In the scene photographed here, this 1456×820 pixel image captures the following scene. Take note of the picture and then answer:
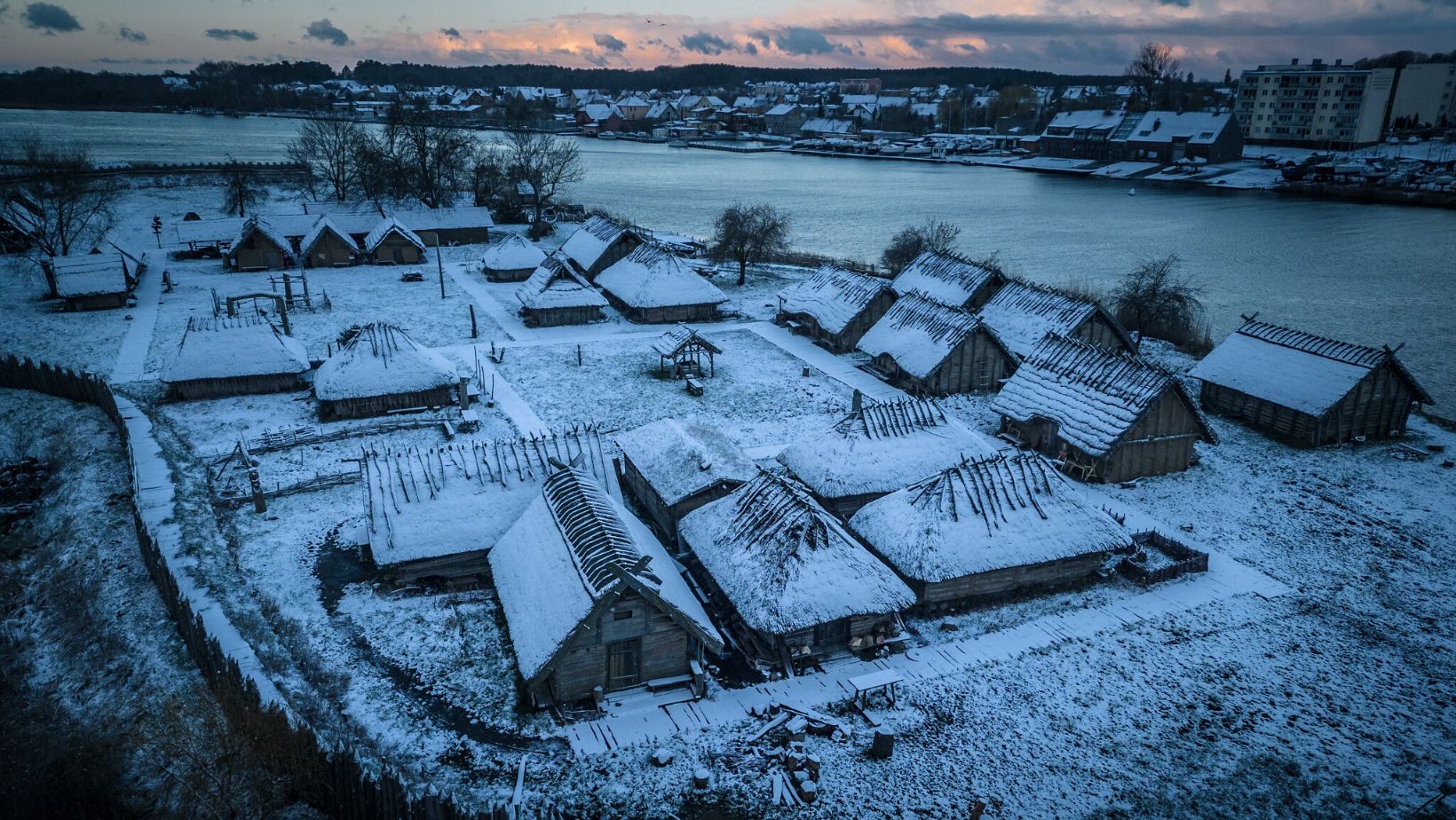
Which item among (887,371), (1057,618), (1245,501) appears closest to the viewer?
(1057,618)

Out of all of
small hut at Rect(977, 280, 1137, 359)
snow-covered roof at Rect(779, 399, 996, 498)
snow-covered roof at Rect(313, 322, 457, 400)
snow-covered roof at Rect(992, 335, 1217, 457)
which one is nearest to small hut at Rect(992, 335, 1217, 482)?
snow-covered roof at Rect(992, 335, 1217, 457)

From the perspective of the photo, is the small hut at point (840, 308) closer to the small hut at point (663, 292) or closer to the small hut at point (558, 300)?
the small hut at point (663, 292)

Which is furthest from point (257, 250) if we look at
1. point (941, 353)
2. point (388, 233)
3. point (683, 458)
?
point (941, 353)

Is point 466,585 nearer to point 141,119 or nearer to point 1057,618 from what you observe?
point 1057,618

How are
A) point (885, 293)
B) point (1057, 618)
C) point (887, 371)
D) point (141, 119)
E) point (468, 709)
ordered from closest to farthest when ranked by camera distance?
point (468, 709)
point (1057, 618)
point (887, 371)
point (885, 293)
point (141, 119)

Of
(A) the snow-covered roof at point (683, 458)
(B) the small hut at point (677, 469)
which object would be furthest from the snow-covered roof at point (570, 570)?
(A) the snow-covered roof at point (683, 458)

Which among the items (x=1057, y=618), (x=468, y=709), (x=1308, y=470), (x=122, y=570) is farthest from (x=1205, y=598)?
(x=122, y=570)
